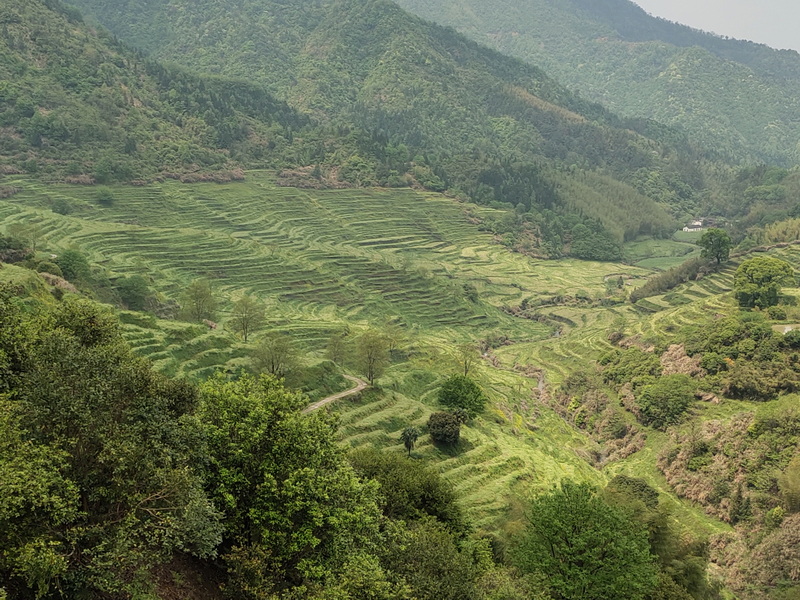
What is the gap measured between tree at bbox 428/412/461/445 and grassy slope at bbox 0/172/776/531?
1.06m

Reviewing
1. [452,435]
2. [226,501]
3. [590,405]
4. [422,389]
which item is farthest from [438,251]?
[226,501]

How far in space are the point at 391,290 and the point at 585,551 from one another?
242ft

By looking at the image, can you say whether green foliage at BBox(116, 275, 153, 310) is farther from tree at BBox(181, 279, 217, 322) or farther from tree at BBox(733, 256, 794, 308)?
tree at BBox(733, 256, 794, 308)

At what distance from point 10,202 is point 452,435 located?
3076 inches

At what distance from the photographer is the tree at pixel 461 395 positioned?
56.4m

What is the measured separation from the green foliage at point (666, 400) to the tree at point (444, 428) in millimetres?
26163

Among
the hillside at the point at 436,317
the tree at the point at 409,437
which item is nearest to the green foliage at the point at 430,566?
the hillside at the point at 436,317

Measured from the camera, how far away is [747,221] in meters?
164

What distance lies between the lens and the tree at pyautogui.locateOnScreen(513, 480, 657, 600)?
2914 cm

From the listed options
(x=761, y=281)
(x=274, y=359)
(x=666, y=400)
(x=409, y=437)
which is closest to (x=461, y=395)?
(x=409, y=437)

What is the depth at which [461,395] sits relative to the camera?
185ft

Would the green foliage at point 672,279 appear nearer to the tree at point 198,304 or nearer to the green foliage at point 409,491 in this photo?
the tree at point 198,304

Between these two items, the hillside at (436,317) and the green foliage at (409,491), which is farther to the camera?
the hillside at (436,317)

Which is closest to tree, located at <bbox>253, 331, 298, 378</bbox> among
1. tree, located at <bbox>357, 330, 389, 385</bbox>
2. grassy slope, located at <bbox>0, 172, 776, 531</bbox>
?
grassy slope, located at <bbox>0, 172, 776, 531</bbox>
